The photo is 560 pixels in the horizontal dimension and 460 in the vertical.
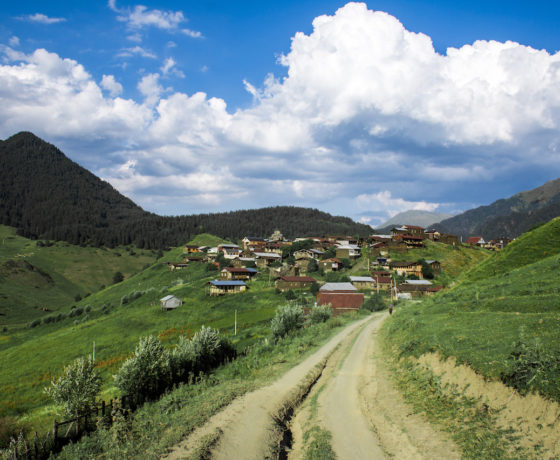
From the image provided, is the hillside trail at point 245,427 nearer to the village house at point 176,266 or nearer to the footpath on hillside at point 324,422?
the footpath on hillside at point 324,422

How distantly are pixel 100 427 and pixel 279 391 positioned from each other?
10.7 meters

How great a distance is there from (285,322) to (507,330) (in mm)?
32050

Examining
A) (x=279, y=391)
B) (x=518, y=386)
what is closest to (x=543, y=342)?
(x=518, y=386)

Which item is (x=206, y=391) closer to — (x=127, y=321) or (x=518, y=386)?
(x=518, y=386)

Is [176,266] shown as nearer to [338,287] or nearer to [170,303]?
[170,303]

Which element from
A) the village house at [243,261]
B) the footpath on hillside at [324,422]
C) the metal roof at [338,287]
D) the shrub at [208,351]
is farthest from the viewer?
the village house at [243,261]

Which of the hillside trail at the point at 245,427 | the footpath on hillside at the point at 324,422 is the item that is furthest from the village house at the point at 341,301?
the hillside trail at the point at 245,427

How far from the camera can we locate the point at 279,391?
2223 cm

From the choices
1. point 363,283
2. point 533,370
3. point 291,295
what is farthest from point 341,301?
point 533,370

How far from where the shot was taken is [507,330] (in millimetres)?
19547

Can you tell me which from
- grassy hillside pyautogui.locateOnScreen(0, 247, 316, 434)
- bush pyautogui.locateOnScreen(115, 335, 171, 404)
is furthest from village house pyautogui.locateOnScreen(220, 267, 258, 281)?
bush pyautogui.locateOnScreen(115, 335, 171, 404)

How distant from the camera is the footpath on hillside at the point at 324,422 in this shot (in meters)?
14.7

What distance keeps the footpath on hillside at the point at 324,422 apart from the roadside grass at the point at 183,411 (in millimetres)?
755

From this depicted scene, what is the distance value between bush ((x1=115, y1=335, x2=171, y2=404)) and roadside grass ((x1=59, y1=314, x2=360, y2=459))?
1973 millimetres
